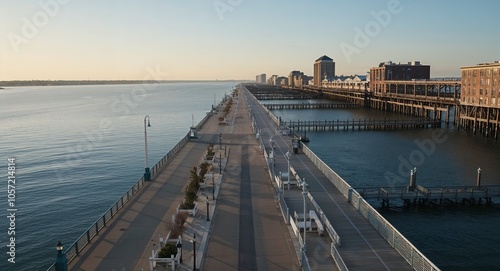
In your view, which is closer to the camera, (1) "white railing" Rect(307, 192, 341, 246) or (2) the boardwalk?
(2) the boardwalk

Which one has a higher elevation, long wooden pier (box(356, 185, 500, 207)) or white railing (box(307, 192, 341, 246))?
white railing (box(307, 192, 341, 246))

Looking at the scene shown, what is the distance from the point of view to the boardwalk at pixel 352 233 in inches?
757

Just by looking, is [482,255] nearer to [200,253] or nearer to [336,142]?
[200,253]

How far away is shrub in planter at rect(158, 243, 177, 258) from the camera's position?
785 inches

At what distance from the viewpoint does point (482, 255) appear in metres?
26.2

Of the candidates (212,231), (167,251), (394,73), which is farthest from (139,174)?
(394,73)

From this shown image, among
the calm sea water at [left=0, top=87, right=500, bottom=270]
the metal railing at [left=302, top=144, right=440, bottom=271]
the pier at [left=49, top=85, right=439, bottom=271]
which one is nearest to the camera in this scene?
the metal railing at [left=302, top=144, right=440, bottom=271]

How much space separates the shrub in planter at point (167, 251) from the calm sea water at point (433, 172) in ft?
51.6

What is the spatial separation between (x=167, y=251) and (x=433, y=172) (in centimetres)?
3691

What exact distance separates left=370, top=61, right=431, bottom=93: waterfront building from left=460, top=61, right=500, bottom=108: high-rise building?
56.6 metres

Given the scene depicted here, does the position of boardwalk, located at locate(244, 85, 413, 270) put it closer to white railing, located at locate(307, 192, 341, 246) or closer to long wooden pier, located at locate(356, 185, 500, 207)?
white railing, located at locate(307, 192, 341, 246)
